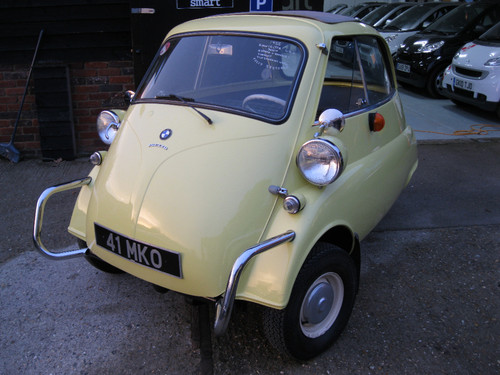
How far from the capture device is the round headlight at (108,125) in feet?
11.1

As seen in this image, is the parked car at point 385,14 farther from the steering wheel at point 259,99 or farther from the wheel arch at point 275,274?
the wheel arch at point 275,274

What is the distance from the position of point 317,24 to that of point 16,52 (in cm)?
442

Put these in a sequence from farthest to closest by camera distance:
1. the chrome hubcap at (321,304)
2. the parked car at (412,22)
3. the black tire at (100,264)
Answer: the parked car at (412,22) → the black tire at (100,264) → the chrome hubcap at (321,304)

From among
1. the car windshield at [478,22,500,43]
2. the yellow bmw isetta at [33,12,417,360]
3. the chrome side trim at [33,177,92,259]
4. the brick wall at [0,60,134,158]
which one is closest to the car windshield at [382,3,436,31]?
the car windshield at [478,22,500,43]

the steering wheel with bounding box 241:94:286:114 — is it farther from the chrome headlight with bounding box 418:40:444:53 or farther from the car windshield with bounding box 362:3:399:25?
the car windshield with bounding box 362:3:399:25

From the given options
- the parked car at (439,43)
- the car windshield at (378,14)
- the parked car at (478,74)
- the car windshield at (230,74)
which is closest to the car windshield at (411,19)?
the parked car at (439,43)

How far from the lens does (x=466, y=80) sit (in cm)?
793

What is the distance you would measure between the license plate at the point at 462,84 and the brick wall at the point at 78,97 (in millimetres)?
5356

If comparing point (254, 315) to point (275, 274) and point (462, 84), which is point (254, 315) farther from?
point (462, 84)

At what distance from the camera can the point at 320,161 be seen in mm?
2602

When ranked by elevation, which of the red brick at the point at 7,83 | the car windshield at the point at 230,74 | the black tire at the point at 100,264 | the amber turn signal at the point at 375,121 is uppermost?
the car windshield at the point at 230,74

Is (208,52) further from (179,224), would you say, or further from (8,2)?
(8,2)

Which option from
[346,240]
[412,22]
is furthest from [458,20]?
[346,240]

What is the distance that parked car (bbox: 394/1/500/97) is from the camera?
934 cm
